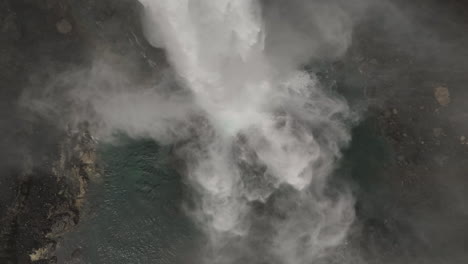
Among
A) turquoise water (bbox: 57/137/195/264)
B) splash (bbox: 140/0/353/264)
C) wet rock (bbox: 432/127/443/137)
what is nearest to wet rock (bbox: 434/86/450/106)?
wet rock (bbox: 432/127/443/137)

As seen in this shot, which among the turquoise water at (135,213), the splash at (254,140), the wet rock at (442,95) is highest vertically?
A: the wet rock at (442,95)

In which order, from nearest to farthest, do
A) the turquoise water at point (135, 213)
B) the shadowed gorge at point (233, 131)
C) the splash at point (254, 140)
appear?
the shadowed gorge at point (233, 131)
the splash at point (254, 140)
the turquoise water at point (135, 213)

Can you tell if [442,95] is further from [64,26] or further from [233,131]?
[64,26]

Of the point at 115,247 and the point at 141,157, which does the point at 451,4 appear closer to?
the point at 141,157

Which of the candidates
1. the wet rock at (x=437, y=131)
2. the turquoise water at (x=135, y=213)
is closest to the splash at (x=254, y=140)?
the turquoise water at (x=135, y=213)

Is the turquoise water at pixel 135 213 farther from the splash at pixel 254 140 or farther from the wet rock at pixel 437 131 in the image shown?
the wet rock at pixel 437 131
